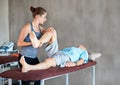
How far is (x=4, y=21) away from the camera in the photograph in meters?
5.11

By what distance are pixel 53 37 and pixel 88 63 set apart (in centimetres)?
59

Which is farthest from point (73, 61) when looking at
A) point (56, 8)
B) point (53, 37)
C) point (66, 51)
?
point (56, 8)

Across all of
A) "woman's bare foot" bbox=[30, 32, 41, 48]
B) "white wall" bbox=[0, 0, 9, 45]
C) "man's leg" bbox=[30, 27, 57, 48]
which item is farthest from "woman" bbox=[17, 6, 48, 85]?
"white wall" bbox=[0, 0, 9, 45]

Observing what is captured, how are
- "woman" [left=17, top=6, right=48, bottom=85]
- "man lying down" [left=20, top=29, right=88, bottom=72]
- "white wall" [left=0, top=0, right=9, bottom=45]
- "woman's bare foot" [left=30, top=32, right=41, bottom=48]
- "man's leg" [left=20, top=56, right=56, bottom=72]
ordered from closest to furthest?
"man's leg" [left=20, top=56, right=56, bottom=72], "woman's bare foot" [left=30, top=32, right=41, bottom=48], "man lying down" [left=20, top=29, right=88, bottom=72], "woman" [left=17, top=6, right=48, bottom=85], "white wall" [left=0, top=0, right=9, bottom=45]

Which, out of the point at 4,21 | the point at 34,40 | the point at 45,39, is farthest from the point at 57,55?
the point at 4,21

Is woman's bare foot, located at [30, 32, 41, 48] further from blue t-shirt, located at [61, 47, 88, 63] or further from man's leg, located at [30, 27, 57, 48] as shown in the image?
blue t-shirt, located at [61, 47, 88, 63]

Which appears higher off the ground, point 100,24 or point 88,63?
point 100,24

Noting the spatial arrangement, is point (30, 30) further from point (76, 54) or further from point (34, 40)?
point (76, 54)

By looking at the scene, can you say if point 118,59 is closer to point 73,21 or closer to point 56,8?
point 73,21

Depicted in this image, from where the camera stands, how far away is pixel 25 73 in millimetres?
2459

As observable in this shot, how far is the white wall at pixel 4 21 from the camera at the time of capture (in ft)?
16.6

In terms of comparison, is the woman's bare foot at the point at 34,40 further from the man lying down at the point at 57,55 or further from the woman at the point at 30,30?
the woman at the point at 30,30

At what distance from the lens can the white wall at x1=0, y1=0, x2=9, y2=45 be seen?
5.05 m

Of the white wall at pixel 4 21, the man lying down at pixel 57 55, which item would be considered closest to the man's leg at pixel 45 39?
the man lying down at pixel 57 55
